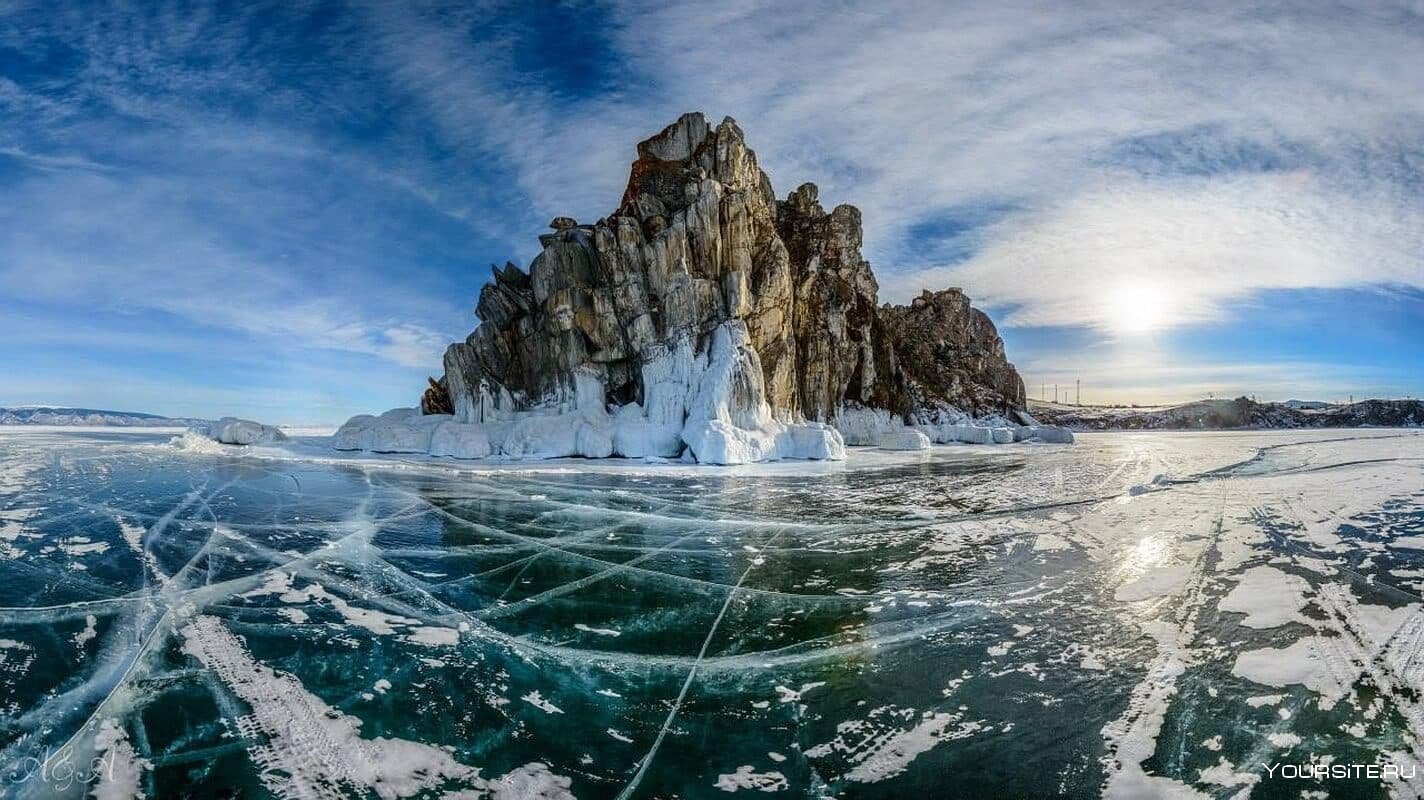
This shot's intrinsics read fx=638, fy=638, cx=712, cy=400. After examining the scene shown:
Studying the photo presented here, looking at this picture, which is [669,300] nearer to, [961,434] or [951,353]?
[961,434]

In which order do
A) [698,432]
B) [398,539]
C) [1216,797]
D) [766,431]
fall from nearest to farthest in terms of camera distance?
[1216,797]
[398,539]
[698,432]
[766,431]

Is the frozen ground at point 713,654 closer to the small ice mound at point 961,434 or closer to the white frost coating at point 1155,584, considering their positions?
the white frost coating at point 1155,584

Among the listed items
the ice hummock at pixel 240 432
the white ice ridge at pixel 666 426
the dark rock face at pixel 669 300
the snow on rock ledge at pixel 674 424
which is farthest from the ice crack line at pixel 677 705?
the ice hummock at pixel 240 432

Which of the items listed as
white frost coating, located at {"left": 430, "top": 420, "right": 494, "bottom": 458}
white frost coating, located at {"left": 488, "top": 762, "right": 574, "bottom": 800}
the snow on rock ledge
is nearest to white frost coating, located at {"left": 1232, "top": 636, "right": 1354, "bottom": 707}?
white frost coating, located at {"left": 488, "top": 762, "right": 574, "bottom": 800}

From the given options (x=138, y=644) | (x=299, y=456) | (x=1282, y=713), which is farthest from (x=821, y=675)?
(x=299, y=456)

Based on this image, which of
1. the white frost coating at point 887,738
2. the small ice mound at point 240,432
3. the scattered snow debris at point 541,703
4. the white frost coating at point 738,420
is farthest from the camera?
the small ice mound at point 240,432

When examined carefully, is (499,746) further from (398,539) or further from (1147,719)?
(398,539)

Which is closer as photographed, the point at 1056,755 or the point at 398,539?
the point at 1056,755
